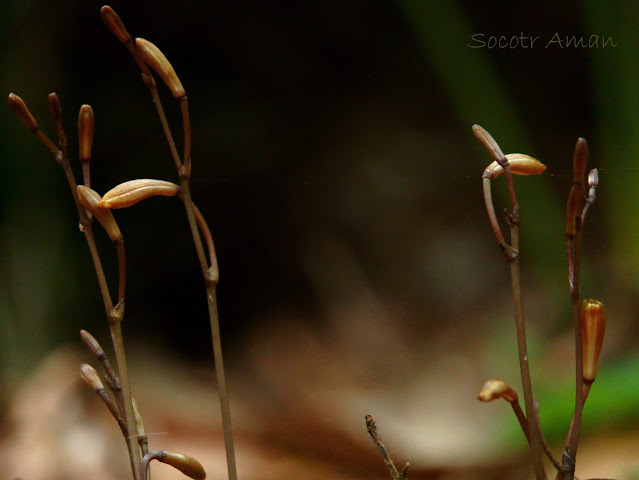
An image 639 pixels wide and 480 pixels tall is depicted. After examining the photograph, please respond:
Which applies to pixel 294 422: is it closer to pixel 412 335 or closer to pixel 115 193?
pixel 412 335

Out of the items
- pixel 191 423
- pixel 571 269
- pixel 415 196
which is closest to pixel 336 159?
pixel 415 196

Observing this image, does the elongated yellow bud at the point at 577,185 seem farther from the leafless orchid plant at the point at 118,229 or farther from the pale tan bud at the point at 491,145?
the leafless orchid plant at the point at 118,229

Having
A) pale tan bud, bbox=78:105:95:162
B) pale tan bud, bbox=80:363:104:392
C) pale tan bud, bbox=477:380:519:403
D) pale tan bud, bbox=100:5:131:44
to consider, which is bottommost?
pale tan bud, bbox=477:380:519:403

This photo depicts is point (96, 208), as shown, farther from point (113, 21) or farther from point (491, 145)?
point (491, 145)

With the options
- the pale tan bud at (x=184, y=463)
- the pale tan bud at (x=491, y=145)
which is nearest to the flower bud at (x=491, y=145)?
the pale tan bud at (x=491, y=145)

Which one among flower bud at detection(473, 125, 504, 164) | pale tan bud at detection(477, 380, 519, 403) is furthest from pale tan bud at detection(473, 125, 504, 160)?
pale tan bud at detection(477, 380, 519, 403)

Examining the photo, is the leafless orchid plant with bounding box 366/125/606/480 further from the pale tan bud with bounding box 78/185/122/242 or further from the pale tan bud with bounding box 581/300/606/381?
the pale tan bud with bounding box 78/185/122/242
